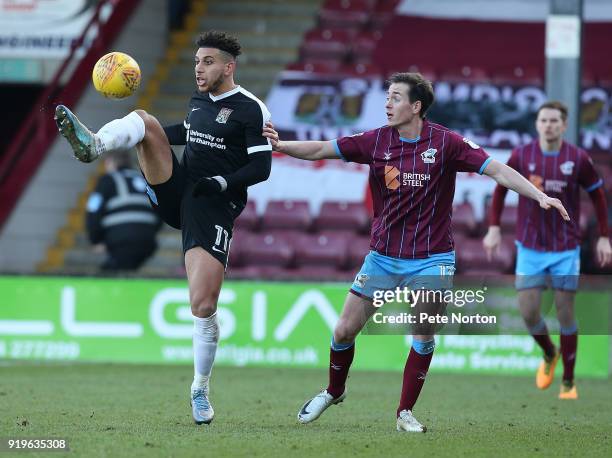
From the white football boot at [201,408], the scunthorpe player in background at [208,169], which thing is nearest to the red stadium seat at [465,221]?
the scunthorpe player in background at [208,169]

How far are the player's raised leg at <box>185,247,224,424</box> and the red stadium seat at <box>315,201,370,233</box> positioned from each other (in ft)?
24.4

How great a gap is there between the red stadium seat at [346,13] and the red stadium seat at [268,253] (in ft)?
13.7

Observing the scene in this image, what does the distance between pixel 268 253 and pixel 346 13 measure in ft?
15.1

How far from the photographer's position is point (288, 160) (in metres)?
16.2

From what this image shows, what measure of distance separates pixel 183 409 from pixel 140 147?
2074 mm

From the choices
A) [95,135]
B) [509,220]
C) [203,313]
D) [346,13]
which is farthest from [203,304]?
[346,13]

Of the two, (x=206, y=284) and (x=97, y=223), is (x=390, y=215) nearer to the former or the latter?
(x=206, y=284)

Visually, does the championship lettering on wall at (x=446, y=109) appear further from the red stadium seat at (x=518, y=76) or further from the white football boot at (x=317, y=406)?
the white football boot at (x=317, y=406)

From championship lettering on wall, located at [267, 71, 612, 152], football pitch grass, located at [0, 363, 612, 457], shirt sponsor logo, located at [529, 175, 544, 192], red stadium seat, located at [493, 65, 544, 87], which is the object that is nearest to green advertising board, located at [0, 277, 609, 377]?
football pitch grass, located at [0, 363, 612, 457]

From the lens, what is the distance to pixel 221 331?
13602mm

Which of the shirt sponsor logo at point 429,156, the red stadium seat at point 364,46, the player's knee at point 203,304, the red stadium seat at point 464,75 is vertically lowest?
the player's knee at point 203,304

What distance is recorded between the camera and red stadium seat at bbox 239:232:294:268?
15.3m

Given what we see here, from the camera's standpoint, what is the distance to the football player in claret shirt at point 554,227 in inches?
424

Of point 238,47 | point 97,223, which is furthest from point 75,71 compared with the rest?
point 238,47
